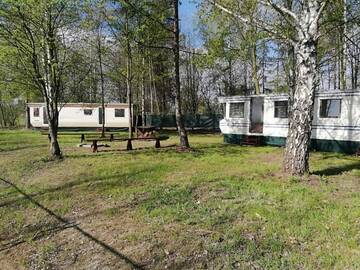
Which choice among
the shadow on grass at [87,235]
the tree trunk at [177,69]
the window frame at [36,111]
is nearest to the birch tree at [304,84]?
the shadow on grass at [87,235]

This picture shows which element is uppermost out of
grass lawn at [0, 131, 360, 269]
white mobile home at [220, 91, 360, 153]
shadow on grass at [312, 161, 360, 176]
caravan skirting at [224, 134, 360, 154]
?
white mobile home at [220, 91, 360, 153]

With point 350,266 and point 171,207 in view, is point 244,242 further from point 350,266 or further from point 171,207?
point 171,207

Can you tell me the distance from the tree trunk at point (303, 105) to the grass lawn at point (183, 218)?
48cm

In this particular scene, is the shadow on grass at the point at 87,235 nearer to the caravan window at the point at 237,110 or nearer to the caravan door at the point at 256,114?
the caravan door at the point at 256,114

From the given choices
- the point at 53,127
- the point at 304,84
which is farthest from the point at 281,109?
the point at 53,127

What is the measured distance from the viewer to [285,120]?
47.6ft

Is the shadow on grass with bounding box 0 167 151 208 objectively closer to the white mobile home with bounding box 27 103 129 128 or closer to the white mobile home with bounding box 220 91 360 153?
the white mobile home with bounding box 220 91 360 153

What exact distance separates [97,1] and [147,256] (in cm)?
871

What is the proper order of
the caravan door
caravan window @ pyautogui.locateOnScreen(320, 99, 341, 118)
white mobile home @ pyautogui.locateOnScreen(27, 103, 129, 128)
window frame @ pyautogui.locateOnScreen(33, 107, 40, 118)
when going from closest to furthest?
caravan window @ pyautogui.locateOnScreen(320, 99, 341, 118), the caravan door, white mobile home @ pyautogui.locateOnScreen(27, 103, 129, 128), window frame @ pyautogui.locateOnScreen(33, 107, 40, 118)

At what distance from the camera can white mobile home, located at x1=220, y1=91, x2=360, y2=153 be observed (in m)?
12.2

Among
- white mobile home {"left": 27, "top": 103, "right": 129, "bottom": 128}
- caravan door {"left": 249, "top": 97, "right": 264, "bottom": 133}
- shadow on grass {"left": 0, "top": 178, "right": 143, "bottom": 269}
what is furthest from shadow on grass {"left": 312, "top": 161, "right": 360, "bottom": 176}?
white mobile home {"left": 27, "top": 103, "right": 129, "bottom": 128}

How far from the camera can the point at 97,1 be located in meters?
11.0

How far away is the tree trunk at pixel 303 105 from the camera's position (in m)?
7.00

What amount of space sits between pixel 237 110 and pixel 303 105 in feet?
31.8
